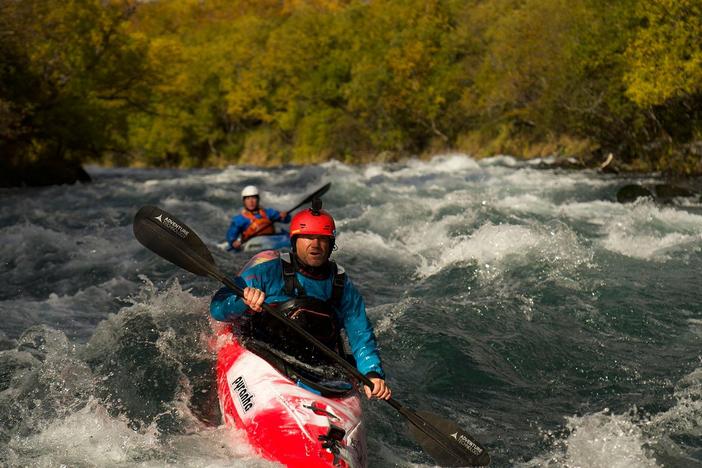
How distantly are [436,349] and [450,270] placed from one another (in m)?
2.51

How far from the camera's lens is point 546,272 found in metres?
8.37

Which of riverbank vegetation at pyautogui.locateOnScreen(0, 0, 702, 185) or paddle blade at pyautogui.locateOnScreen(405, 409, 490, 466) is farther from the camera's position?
riverbank vegetation at pyautogui.locateOnScreen(0, 0, 702, 185)

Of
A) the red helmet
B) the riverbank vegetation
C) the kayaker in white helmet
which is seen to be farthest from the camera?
the riverbank vegetation

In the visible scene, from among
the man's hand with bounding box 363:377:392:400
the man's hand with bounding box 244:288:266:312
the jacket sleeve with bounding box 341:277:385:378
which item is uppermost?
the man's hand with bounding box 244:288:266:312

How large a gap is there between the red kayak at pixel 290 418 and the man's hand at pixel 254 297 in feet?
1.47

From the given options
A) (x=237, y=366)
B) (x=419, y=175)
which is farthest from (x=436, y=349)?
(x=419, y=175)

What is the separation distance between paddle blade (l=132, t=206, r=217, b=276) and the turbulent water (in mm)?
962

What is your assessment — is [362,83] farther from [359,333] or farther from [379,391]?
[379,391]

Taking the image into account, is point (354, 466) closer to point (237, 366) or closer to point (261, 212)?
point (237, 366)

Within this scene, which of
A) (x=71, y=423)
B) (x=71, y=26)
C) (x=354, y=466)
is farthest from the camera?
(x=71, y=26)

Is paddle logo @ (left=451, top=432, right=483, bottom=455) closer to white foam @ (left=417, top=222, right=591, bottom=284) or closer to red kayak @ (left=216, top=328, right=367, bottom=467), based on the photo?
red kayak @ (left=216, top=328, right=367, bottom=467)

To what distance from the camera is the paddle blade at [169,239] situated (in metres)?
5.07

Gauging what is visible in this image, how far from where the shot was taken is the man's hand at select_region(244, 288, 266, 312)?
4371 mm

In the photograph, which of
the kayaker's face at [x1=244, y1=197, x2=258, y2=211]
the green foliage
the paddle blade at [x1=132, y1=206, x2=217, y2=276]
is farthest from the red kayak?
the green foliage
